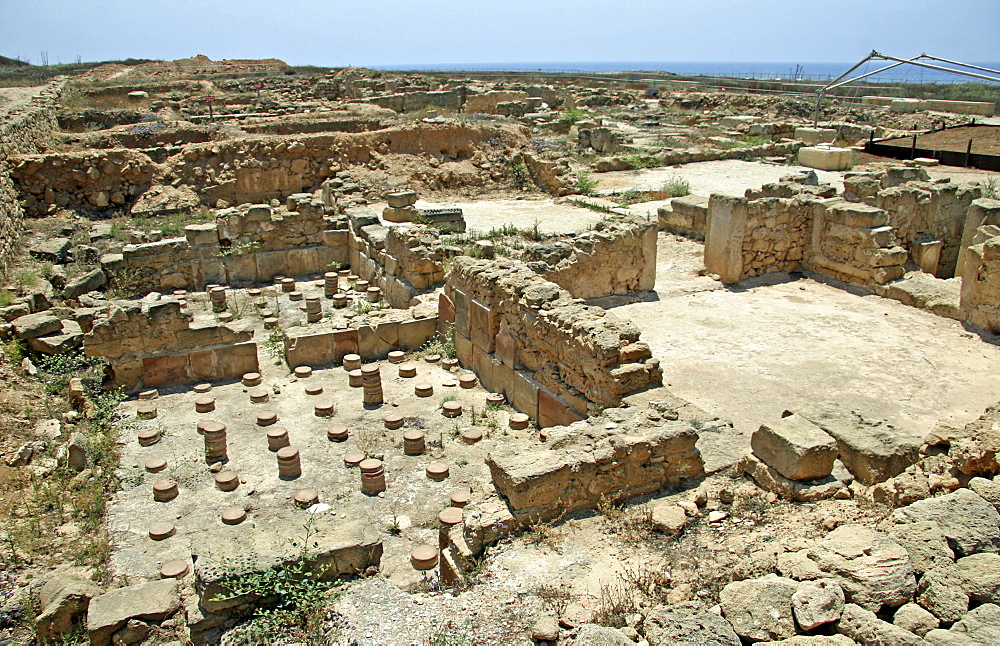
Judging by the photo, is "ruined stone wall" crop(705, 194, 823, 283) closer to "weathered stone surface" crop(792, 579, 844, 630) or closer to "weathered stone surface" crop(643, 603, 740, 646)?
"weathered stone surface" crop(792, 579, 844, 630)

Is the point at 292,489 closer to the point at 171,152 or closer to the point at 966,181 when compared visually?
the point at 171,152

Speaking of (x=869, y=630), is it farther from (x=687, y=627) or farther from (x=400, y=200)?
(x=400, y=200)

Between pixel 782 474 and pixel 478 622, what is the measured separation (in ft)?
9.58

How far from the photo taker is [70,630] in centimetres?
497

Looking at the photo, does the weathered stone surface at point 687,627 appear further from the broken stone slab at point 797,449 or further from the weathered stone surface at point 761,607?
the broken stone slab at point 797,449

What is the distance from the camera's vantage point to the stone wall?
552 cm

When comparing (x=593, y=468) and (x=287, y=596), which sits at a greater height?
(x=593, y=468)

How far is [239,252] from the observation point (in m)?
14.0

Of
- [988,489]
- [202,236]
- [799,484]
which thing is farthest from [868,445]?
[202,236]

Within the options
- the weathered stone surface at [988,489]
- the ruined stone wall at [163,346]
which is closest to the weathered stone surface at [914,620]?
the weathered stone surface at [988,489]

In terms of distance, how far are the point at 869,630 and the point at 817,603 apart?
29cm

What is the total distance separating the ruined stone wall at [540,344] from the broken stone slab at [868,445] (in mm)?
1760

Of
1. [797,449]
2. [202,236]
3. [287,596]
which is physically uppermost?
[202,236]

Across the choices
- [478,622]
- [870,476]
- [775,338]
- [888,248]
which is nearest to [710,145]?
[888,248]
